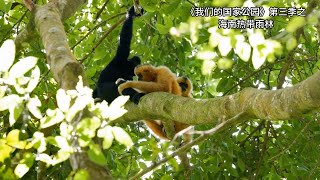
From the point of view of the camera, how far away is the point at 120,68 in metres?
6.83

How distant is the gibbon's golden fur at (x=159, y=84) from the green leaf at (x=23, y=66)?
363 cm

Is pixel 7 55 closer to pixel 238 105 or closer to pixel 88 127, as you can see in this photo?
pixel 88 127

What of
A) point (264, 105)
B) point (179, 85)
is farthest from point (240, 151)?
point (264, 105)

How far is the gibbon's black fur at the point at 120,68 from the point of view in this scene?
6082 millimetres

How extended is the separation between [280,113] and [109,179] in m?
1.10

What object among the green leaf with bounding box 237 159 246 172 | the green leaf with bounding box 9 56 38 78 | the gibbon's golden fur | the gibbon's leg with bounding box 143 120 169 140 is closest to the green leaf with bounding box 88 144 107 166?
the green leaf with bounding box 9 56 38 78

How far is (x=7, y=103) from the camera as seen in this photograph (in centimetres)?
206

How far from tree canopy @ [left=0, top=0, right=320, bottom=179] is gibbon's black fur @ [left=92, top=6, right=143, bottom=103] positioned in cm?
20

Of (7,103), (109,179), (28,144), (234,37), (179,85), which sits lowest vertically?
(109,179)

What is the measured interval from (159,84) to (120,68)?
1094 millimetres

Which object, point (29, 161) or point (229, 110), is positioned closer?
point (29, 161)

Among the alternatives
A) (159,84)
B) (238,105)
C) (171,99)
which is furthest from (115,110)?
(159,84)

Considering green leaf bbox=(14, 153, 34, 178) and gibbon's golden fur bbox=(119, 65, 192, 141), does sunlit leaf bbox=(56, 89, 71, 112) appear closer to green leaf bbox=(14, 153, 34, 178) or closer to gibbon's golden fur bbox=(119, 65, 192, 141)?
green leaf bbox=(14, 153, 34, 178)

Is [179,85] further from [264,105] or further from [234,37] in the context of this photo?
[234,37]
